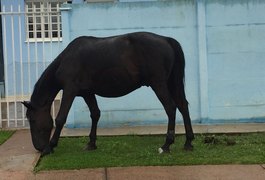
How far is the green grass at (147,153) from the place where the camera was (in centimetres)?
695

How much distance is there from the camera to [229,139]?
860 centimetres

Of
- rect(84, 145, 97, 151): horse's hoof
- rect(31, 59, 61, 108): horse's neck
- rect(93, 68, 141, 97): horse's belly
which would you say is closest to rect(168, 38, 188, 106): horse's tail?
rect(93, 68, 141, 97): horse's belly

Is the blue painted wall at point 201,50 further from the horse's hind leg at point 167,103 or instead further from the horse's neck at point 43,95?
the horse's hind leg at point 167,103

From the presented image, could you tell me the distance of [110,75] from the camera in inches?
298

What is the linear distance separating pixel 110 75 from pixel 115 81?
4.9 inches

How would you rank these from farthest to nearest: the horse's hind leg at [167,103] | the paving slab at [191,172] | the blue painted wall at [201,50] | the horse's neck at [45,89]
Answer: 1. the blue painted wall at [201,50]
2. the horse's neck at [45,89]
3. the horse's hind leg at [167,103]
4. the paving slab at [191,172]

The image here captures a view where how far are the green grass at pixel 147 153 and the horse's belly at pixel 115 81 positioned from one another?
100 cm

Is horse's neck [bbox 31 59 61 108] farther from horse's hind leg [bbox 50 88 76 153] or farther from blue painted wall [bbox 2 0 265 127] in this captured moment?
blue painted wall [bbox 2 0 265 127]

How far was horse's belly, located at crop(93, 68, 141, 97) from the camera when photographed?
297 inches

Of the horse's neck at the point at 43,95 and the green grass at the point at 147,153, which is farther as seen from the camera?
the horse's neck at the point at 43,95

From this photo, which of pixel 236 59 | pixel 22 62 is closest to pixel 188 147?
pixel 236 59

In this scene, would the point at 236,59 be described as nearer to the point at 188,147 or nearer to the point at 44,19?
the point at 188,147

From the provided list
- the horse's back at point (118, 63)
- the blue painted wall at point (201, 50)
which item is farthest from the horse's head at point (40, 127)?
the blue painted wall at point (201, 50)

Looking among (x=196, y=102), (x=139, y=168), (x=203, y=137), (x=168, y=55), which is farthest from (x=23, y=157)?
(x=196, y=102)
